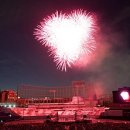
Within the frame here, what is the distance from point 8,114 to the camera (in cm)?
2992

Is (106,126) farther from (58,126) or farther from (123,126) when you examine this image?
(58,126)

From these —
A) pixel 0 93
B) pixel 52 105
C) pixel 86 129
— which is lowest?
pixel 86 129

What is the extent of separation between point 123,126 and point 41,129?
676cm

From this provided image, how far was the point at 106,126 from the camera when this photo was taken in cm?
2019

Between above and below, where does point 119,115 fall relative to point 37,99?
below

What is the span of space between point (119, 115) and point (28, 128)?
2435 centimetres

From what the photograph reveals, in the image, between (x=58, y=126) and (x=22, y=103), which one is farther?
(x=22, y=103)

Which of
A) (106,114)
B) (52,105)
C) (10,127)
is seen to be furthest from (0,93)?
(10,127)

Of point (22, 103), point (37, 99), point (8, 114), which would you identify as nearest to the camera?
point (8, 114)

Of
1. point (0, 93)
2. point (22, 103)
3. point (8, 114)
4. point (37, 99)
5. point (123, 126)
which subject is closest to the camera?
point (123, 126)

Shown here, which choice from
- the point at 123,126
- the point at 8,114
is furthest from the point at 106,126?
the point at 8,114

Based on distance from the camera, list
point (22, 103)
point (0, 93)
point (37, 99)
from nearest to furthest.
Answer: point (22, 103) < point (37, 99) < point (0, 93)

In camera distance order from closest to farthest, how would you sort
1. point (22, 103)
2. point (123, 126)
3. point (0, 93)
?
point (123, 126)
point (22, 103)
point (0, 93)

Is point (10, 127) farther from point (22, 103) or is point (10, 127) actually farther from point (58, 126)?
point (22, 103)
